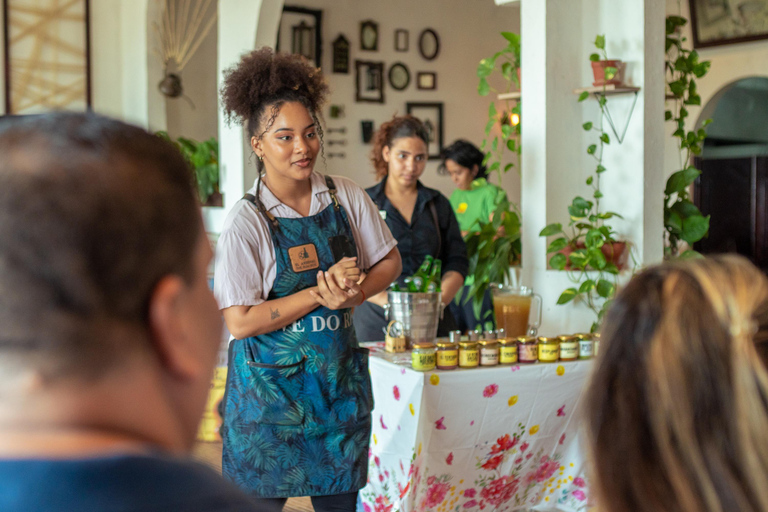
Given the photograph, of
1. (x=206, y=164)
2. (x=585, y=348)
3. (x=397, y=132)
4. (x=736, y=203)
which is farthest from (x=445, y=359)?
(x=736, y=203)

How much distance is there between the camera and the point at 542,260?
11.6 feet

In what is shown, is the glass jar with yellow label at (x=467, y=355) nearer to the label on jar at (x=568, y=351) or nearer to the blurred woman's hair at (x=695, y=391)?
the label on jar at (x=568, y=351)

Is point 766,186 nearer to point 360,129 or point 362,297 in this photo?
point 360,129

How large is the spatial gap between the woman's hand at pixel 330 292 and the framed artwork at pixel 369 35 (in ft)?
18.4

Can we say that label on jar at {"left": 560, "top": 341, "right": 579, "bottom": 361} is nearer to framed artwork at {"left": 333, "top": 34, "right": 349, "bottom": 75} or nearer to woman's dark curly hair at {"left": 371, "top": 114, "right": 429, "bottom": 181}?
Result: woman's dark curly hair at {"left": 371, "top": 114, "right": 429, "bottom": 181}

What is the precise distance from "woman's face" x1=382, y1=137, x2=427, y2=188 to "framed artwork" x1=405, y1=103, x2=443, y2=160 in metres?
4.18

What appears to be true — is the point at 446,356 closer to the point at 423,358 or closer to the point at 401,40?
the point at 423,358

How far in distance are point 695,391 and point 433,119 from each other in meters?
7.02

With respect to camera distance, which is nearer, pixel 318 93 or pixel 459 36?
pixel 318 93

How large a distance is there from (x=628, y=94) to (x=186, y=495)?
3.24 m

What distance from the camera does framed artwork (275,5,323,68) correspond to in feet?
22.5

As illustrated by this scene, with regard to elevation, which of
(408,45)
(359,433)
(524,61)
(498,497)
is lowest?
(498,497)

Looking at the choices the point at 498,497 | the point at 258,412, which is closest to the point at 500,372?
the point at 498,497

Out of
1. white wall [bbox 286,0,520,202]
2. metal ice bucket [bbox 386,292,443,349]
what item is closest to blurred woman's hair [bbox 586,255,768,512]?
metal ice bucket [bbox 386,292,443,349]
